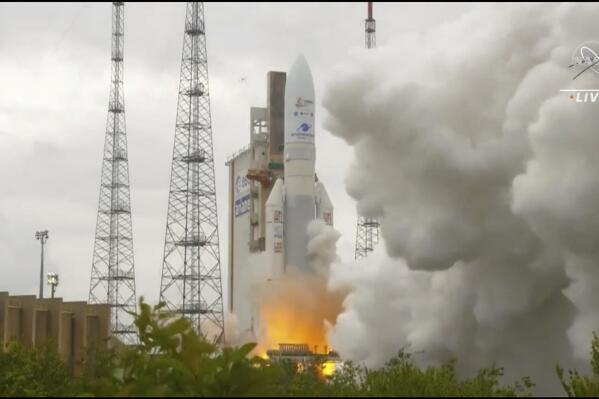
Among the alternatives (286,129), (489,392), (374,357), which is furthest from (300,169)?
(489,392)

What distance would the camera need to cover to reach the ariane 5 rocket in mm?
70500

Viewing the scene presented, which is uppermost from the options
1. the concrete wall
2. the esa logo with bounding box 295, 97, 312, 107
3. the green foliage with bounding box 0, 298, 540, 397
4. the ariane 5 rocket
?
the esa logo with bounding box 295, 97, 312, 107

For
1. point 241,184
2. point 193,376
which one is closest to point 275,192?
point 241,184

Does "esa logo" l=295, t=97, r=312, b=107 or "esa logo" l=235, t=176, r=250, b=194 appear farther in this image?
"esa logo" l=235, t=176, r=250, b=194

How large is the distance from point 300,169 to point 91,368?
111ft

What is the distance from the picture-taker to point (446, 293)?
54.6m

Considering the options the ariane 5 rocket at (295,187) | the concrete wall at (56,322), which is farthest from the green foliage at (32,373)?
the ariane 5 rocket at (295,187)

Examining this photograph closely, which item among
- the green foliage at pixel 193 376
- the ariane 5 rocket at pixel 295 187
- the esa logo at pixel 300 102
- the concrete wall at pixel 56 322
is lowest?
the green foliage at pixel 193 376

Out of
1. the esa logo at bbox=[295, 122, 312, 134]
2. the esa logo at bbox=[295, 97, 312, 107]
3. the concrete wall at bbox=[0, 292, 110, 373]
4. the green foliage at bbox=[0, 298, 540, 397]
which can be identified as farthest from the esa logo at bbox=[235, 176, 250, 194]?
the green foliage at bbox=[0, 298, 540, 397]

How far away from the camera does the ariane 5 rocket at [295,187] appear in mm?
70500

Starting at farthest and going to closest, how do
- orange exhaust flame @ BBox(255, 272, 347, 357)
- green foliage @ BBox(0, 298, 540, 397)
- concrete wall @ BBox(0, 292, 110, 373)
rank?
orange exhaust flame @ BBox(255, 272, 347, 357) < concrete wall @ BBox(0, 292, 110, 373) < green foliage @ BBox(0, 298, 540, 397)

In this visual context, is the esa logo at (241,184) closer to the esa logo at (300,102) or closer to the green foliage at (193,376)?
the esa logo at (300,102)

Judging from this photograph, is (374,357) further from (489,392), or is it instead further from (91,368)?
(489,392)

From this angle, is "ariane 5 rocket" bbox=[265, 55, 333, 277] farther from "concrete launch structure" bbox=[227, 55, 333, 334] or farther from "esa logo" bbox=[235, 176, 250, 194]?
"esa logo" bbox=[235, 176, 250, 194]
